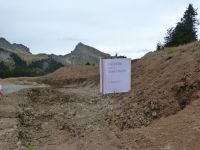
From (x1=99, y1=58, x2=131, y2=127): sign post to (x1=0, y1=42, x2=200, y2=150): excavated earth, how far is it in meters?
1.03

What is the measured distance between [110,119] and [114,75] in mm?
3189

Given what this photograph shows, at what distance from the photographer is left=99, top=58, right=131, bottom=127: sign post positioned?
12055 millimetres

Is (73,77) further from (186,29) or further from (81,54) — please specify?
(81,54)

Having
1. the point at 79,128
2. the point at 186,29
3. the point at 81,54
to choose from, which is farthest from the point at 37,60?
the point at 79,128

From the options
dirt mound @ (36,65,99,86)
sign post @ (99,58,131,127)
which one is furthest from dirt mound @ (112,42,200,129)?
dirt mound @ (36,65,99,86)

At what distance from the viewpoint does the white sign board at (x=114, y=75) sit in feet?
39.5

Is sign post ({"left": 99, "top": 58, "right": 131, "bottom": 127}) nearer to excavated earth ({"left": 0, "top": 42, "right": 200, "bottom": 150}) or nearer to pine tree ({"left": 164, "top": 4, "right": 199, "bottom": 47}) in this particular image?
excavated earth ({"left": 0, "top": 42, "right": 200, "bottom": 150})

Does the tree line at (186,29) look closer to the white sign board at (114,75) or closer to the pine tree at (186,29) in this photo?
the pine tree at (186,29)

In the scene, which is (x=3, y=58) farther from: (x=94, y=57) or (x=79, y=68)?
(x=79, y=68)

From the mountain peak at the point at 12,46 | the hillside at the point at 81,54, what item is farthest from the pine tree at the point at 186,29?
the mountain peak at the point at 12,46

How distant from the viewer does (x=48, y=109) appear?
769 inches

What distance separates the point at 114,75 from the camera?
12211 mm

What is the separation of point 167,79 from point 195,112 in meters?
5.57

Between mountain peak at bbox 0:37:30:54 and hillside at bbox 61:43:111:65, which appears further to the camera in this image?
mountain peak at bbox 0:37:30:54
